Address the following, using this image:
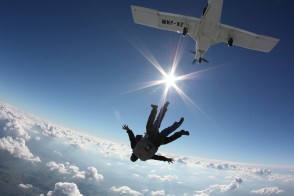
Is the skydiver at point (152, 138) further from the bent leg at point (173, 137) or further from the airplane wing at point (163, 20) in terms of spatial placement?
the airplane wing at point (163, 20)

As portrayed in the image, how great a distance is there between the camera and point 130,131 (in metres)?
6.25

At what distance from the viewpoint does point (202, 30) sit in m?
18.3

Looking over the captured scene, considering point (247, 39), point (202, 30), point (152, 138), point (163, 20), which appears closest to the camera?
point (152, 138)

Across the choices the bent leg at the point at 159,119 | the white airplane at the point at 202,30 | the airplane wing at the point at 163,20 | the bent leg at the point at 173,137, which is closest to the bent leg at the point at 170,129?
the bent leg at the point at 173,137

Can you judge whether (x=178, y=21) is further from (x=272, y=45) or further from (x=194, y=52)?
(x=272, y=45)

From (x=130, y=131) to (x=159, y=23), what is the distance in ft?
48.1

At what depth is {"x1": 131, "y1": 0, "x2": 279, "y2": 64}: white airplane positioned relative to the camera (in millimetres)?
18156

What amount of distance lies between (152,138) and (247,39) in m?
17.0

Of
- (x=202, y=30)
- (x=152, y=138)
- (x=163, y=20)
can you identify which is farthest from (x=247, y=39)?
(x=152, y=138)

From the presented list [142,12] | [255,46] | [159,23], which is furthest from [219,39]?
[142,12]

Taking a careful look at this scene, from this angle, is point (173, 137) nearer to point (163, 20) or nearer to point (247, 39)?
point (163, 20)

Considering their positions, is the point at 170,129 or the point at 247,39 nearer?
the point at 170,129

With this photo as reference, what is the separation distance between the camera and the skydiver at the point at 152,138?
567cm

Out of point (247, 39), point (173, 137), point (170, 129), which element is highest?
point (247, 39)
